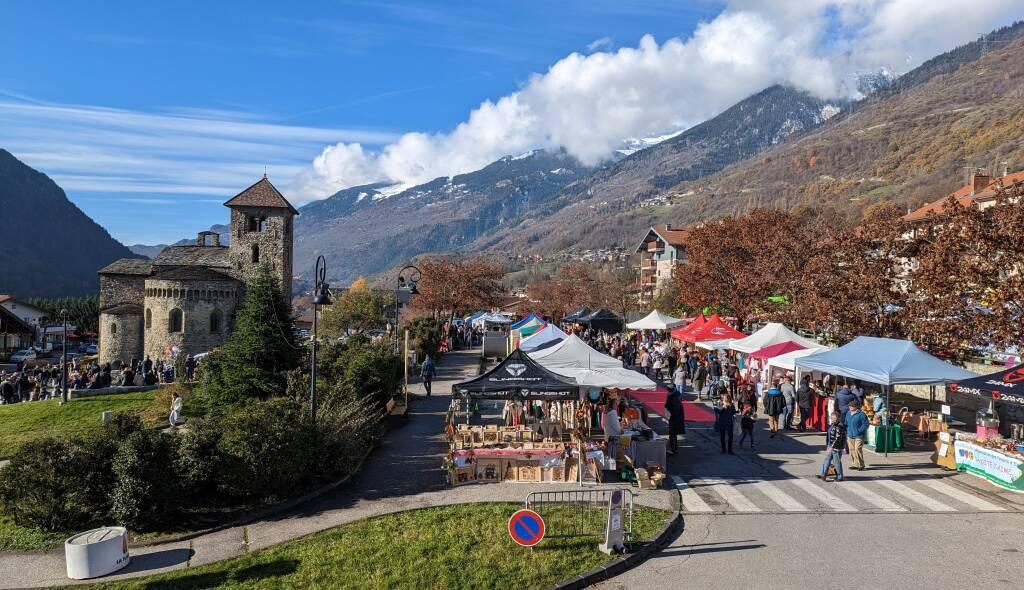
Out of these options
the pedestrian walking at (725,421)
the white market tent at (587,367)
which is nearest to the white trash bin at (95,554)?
the white market tent at (587,367)

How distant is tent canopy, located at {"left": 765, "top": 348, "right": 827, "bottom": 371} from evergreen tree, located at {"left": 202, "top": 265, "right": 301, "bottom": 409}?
51.1ft

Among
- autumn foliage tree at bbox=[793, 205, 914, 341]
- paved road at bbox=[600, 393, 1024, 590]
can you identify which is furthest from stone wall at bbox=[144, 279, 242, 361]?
paved road at bbox=[600, 393, 1024, 590]

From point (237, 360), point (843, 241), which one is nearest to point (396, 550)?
point (237, 360)

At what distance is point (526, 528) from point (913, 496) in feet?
25.9

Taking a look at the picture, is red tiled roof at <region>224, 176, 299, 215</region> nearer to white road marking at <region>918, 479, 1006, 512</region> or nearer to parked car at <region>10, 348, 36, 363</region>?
parked car at <region>10, 348, 36, 363</region>

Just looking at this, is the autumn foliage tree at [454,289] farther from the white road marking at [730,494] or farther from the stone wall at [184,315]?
the white road marking at [730,494]

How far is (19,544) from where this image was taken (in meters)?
10.6

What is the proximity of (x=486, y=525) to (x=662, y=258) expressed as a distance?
8158 cm

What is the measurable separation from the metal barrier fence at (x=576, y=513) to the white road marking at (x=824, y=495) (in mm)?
3441

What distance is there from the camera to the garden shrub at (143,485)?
10.9 meters

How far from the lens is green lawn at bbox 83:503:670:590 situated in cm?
866

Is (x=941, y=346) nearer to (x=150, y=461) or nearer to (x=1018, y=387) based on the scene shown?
(x=1018, y=387)

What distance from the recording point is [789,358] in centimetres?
2033

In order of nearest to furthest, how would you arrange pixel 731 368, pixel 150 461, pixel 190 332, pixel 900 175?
pixel 150 461, pixel 731 368, pixel 190 332, pixel 900 175
